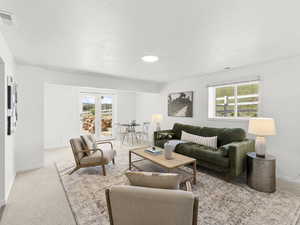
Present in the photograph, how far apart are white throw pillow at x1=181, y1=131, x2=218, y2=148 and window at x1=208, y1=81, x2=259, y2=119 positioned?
0.81m

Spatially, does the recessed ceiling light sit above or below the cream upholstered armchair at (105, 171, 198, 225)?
above

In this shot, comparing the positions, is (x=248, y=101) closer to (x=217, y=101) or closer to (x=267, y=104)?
(x=267, y=104)

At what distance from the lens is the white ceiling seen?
4.62ft

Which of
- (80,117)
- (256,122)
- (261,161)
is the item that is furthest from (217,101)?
(80,117)

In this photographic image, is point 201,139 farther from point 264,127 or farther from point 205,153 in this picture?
point 264,127

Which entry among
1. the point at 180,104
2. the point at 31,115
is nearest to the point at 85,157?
the point at 31,115

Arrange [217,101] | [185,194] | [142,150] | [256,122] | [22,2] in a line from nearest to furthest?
[185,194], [22,2], [256,122], [142,150], [217,101]

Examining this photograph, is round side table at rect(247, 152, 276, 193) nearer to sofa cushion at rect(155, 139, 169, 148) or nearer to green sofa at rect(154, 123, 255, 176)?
green sofa at rect(154, 123, 255, 176)

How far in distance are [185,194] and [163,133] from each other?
3441 mm

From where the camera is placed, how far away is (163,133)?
4504 millimetres

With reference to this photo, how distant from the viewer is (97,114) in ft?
21.0

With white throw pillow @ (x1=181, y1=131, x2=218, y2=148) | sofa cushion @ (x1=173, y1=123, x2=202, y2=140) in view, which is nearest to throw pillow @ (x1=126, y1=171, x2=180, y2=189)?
white throw pillow @ (x1=181, y1=131, x2=218, y2=148)

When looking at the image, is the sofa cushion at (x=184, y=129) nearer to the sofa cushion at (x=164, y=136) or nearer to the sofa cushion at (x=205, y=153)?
the sofa cushion at (x=164, y=136)

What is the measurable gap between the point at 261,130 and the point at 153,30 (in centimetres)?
233
